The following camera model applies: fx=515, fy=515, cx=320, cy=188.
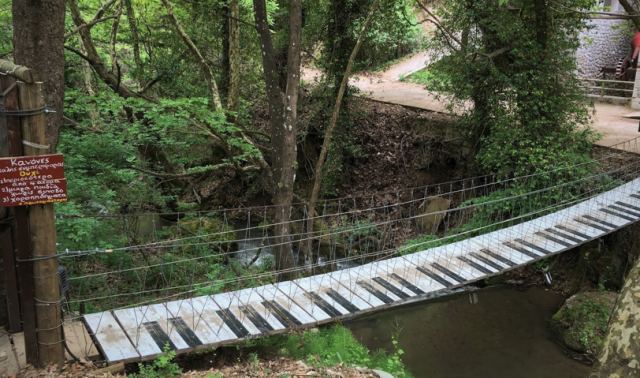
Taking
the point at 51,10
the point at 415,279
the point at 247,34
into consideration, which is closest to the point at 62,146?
the point at 51,10

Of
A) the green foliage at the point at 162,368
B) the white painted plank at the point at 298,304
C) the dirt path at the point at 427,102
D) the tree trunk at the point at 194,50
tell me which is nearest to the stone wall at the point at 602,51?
the dirt path at the point at 427,102

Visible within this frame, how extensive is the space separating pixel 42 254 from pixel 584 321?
→ 19.1 feet

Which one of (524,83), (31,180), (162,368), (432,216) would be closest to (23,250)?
(31,180)

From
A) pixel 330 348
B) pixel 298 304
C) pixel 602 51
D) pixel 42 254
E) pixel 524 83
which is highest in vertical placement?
pixel 602 51

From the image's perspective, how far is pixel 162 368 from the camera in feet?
12.0

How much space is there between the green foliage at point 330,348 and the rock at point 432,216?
11.9 feet

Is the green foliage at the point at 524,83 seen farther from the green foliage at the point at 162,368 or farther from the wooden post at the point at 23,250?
the wooden post at the point at 23,250

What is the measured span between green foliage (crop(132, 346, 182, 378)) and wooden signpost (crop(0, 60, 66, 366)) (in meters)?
0.52

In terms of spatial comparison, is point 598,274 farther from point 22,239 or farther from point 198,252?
point 22,239

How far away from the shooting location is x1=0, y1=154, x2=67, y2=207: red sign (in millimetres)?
3027

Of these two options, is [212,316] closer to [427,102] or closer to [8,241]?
[8,241]

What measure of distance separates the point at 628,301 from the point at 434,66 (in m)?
7.30

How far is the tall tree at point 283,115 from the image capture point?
5.86m

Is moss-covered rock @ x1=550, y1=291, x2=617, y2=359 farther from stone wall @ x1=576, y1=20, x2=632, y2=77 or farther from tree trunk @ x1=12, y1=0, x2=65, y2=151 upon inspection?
stone wall @ x1=576, y1=20, x2=632, y2=77
